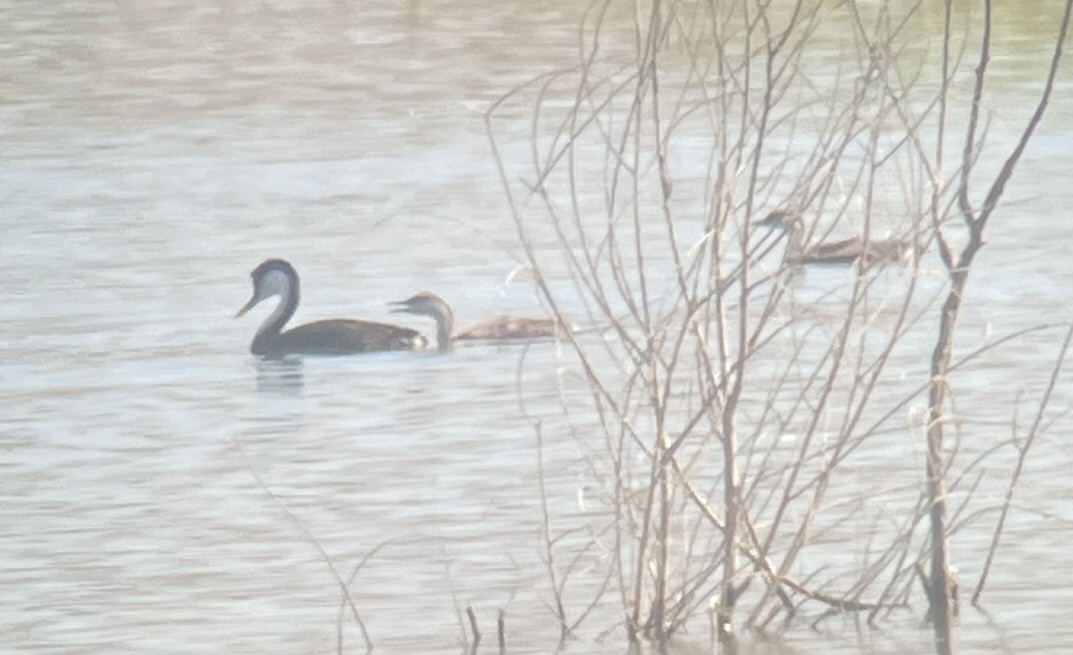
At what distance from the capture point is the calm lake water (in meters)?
8.06

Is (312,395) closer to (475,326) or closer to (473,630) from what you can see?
(475,326)

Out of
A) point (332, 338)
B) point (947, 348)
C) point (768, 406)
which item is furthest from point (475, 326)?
point (768, 406)

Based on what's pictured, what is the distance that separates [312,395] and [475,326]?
1.21 meters

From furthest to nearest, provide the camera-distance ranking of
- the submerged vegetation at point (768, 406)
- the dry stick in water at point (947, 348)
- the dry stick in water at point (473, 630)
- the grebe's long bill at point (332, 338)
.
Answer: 1. the grebe's long bill at point (332, 338)
2. the dry stick in water at point (473, 630)
3. the dry stick in water at point (947, 348)
4. the submerged vegetation at point (768, 406)

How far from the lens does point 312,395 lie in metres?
12.5

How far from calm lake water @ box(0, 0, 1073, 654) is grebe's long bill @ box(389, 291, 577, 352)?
102mm

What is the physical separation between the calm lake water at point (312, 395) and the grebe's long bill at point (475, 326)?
0.33 feet

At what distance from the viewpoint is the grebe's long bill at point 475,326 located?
519 inches

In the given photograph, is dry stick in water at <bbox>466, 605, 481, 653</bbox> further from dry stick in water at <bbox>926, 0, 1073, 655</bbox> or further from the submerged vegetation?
dry stick in water at <bbox>926, 0, 1073, 655</bbox>

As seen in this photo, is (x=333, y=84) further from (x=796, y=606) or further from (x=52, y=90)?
(x=796, y=606)

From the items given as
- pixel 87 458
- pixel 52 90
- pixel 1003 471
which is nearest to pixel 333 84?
pixel 52 90

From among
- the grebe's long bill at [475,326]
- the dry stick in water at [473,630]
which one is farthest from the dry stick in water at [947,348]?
the grebe's long bill at [475,326]

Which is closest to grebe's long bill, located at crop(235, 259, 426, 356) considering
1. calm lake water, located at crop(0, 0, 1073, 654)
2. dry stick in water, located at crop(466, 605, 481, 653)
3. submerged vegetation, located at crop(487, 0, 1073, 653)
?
calm lake water, located at crop(0, 0, 1073, 654)

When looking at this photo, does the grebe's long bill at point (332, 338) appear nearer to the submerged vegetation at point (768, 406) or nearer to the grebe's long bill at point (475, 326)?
the grebe's long bill at point (475, 326)
